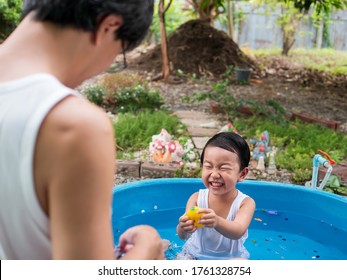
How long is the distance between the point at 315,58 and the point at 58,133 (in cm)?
1311

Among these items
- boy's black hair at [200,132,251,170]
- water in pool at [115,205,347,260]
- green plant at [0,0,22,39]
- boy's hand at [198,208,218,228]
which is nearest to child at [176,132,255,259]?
boy's black hair at [200,132,251,170]

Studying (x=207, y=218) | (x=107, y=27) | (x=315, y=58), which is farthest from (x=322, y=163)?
(x=315, y=58)

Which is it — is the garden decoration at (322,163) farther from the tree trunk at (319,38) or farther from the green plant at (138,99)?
the tree trunk at (319,38)

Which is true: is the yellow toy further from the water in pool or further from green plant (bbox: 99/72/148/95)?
green plant (bbox: 99/72/148/95)

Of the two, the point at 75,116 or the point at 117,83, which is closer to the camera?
the point at 75,116

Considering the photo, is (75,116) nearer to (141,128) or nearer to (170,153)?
(170,153)

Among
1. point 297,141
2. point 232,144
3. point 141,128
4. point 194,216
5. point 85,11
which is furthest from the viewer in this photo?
point 141,128

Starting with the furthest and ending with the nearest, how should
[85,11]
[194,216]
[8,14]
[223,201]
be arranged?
[8,14] < [223,201] < [194,216] < [85,11]

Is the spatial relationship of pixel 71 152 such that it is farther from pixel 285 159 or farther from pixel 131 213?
pixel 285 159

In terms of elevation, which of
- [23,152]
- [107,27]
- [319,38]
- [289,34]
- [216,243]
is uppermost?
[107,27]

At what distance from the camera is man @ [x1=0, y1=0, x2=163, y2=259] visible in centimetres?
87

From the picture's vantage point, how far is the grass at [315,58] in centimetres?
1095

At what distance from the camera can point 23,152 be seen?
90 cm
